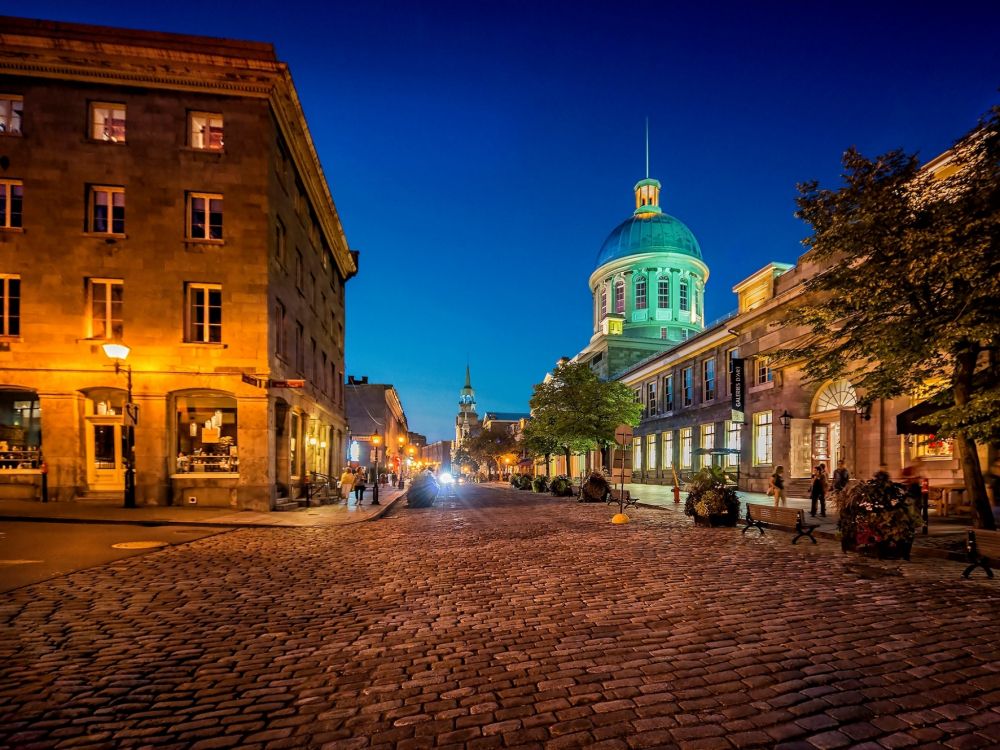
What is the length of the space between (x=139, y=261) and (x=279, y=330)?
197 inches

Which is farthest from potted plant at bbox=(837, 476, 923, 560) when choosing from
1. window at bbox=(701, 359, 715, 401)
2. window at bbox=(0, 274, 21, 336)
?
window at bbox=(701, 359, 715, 401)

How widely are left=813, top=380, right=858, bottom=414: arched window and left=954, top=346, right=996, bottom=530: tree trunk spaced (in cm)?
1241

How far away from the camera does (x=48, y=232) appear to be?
1819 cm

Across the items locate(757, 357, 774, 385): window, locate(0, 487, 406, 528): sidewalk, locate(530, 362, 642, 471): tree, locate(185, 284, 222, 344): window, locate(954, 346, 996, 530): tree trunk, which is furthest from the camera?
locate(530, 362, 642, 471): tree

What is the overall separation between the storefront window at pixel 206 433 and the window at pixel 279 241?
5.79m

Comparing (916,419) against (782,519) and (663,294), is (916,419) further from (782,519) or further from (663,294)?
(663,294)

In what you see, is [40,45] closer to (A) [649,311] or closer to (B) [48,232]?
(B) [48,232]

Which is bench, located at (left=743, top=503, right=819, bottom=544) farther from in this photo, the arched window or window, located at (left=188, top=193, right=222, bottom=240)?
window, located at (left=188, top=193, right=222, bottom=240)

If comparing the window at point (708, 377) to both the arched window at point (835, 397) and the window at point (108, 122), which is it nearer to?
the arched window at point (835, 397)

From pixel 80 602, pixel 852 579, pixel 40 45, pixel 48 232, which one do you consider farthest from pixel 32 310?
pixel 852 579

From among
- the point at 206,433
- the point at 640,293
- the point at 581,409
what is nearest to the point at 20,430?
the point at 206,433

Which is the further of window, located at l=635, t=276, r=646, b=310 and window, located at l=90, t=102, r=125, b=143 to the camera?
window, located at l=635, t=276, r=646, b=310

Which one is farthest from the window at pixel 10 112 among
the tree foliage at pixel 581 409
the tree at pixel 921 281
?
the tree foliage at pixel 581 409

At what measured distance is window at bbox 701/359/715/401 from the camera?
37125 mm
